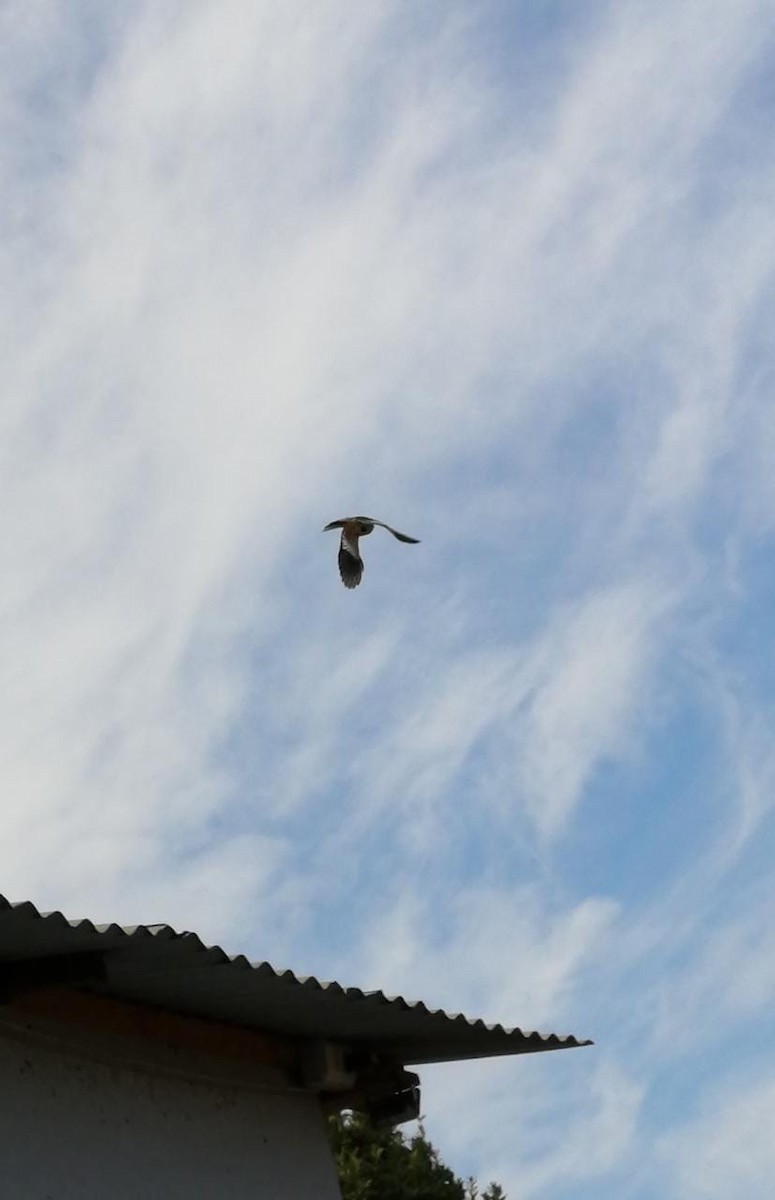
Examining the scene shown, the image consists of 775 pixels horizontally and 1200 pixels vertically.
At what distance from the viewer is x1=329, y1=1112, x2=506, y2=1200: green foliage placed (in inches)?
583

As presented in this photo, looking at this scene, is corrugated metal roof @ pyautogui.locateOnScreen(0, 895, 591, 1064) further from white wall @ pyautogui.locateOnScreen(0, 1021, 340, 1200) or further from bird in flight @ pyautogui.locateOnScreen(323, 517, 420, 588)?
bird in flight @ pyautogui.locateOnScreen(323, 517, 420, 588)

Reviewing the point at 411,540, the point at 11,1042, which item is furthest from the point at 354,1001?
the point at 411,540

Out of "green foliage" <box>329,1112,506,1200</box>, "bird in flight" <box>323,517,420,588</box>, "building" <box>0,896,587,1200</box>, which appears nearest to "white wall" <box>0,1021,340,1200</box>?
"building" <box>0,896,587,1200</box>

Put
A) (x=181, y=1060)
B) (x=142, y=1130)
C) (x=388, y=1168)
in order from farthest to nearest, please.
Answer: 1. (x=388, y=1168)
2. (x=181, y=1060)
3. (x=142, y=1130)

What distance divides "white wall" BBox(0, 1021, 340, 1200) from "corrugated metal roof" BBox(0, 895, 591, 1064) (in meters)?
0.26

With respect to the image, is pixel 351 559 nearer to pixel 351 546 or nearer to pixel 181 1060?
pixel 351 546

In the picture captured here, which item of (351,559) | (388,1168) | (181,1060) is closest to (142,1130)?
(181,1060)

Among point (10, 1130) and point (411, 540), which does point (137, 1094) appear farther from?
point (411, 540)

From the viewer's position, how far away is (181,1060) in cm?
702

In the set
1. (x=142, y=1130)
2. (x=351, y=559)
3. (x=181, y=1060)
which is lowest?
(x=142, y=1130)

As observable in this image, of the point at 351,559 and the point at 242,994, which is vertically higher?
the point at 351,559

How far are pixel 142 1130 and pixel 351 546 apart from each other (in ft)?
11.4

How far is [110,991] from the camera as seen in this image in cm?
654

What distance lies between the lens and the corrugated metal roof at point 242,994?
5.64 meters
